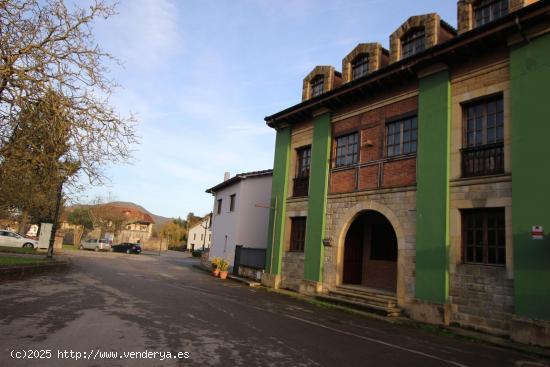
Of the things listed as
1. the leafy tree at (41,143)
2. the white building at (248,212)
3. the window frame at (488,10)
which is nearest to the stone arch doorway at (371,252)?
the window frame at (488,10)

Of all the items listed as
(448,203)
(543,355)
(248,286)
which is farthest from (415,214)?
(248,286)

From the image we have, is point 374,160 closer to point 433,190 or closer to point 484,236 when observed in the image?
point 433,190

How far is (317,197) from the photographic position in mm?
16375

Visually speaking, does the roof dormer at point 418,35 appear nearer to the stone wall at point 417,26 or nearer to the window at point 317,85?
the stone wall at point 417,26

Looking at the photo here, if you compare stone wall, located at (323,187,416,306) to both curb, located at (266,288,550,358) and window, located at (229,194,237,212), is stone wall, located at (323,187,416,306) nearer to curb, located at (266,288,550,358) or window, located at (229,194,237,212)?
curb, located at (266,288,550,358)

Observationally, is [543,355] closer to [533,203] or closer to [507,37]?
[533,203]

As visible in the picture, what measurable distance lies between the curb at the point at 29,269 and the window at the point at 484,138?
49.9 ft

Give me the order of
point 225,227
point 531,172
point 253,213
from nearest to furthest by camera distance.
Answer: point 531,172, point 253,213, point 225,227

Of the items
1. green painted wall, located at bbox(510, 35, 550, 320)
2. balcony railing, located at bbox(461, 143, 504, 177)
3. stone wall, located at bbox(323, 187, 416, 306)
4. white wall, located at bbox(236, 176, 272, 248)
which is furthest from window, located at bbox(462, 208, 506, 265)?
white wall, located at bbox(236, 176, 272, 248)

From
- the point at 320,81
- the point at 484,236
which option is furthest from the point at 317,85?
the point at 484,236

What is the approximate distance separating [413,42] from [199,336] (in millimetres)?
12474

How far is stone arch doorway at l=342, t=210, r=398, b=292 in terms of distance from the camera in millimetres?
14891

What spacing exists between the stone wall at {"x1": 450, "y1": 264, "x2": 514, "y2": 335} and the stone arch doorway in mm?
4048

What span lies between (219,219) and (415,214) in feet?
67.3
